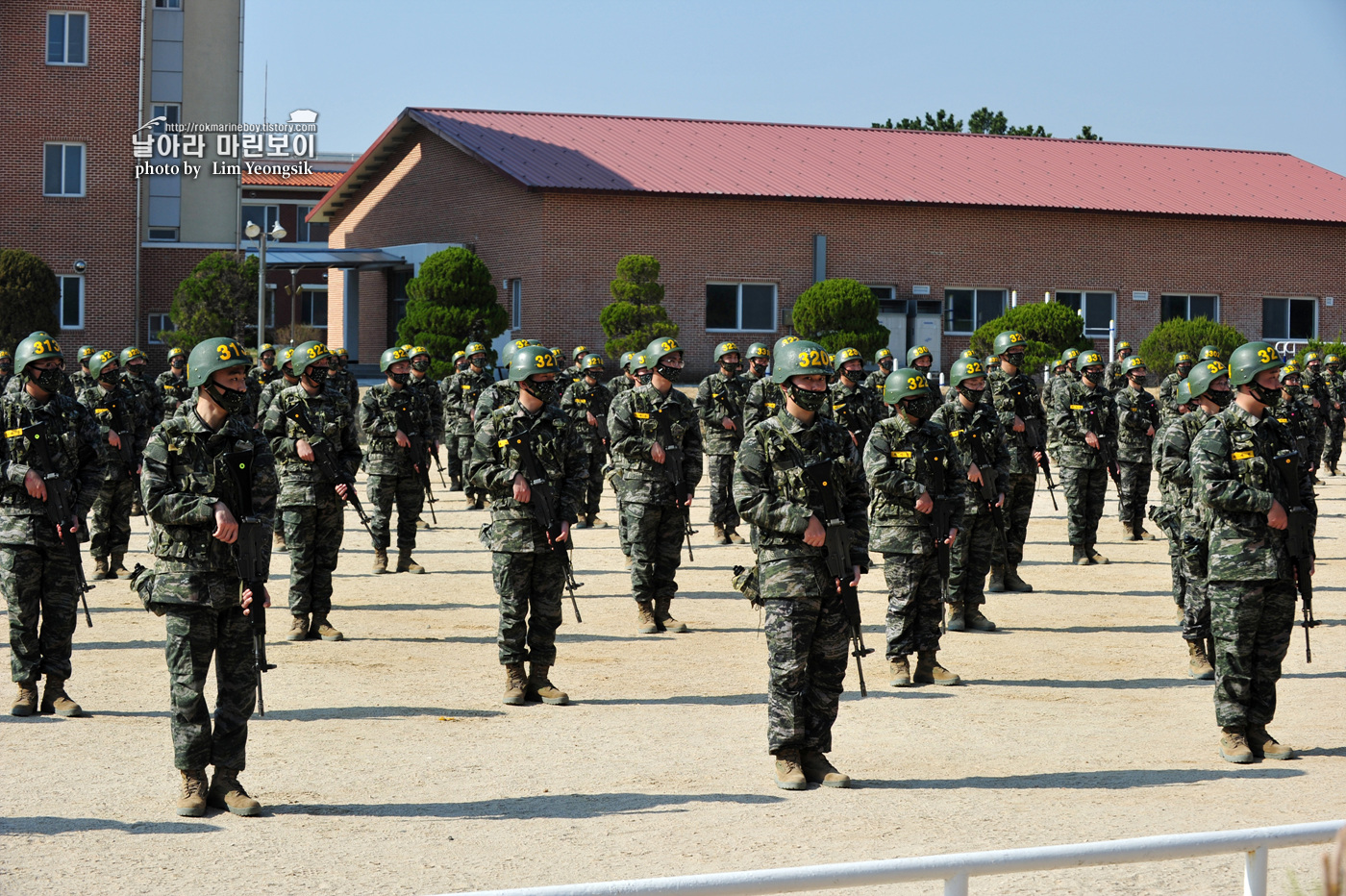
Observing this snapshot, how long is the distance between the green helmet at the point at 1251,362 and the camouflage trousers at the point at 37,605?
6.86 meters

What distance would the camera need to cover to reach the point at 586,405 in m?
19.0

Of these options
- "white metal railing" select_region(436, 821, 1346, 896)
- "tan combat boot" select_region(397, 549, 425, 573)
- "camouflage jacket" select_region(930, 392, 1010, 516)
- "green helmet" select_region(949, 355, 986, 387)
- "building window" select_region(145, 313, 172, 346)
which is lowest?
"tan combat boot" select_region(397, 549, 425, 573)

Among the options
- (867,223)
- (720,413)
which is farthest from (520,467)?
(867,223)

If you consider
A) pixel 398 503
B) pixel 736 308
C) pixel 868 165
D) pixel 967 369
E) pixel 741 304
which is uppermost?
pixel 868 165

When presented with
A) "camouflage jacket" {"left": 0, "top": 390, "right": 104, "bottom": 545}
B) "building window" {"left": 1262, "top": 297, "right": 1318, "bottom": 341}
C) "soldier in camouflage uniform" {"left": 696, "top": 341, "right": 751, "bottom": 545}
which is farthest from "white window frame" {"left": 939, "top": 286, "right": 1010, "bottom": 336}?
"camouflage jacket" {"left": 0, "top": 390, "right": 104, "bottom": 545}

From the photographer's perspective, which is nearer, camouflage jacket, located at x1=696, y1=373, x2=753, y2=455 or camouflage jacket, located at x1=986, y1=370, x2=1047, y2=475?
Answer: camouflage jacket, located at x1=986, y1=370, x2=1047, y2=475

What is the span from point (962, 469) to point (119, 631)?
664cm

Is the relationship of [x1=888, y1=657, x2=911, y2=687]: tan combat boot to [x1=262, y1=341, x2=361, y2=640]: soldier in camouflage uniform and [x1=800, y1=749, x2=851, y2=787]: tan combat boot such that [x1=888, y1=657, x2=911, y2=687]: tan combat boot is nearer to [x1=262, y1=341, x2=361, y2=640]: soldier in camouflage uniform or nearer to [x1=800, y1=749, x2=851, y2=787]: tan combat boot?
[x1=800, y1=749, x2=851, y2=787]: tan combat boot

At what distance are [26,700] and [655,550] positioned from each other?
16.0 ft

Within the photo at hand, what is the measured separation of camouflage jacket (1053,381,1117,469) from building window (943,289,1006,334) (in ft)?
87.5

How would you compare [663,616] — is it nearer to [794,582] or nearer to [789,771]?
[789,771]

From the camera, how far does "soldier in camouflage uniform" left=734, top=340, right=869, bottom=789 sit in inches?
284

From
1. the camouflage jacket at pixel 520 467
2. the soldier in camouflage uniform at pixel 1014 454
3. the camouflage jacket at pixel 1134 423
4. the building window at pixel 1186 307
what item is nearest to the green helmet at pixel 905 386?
the camouflage jacket at pixel 520 467

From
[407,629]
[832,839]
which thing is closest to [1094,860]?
[832,839]
